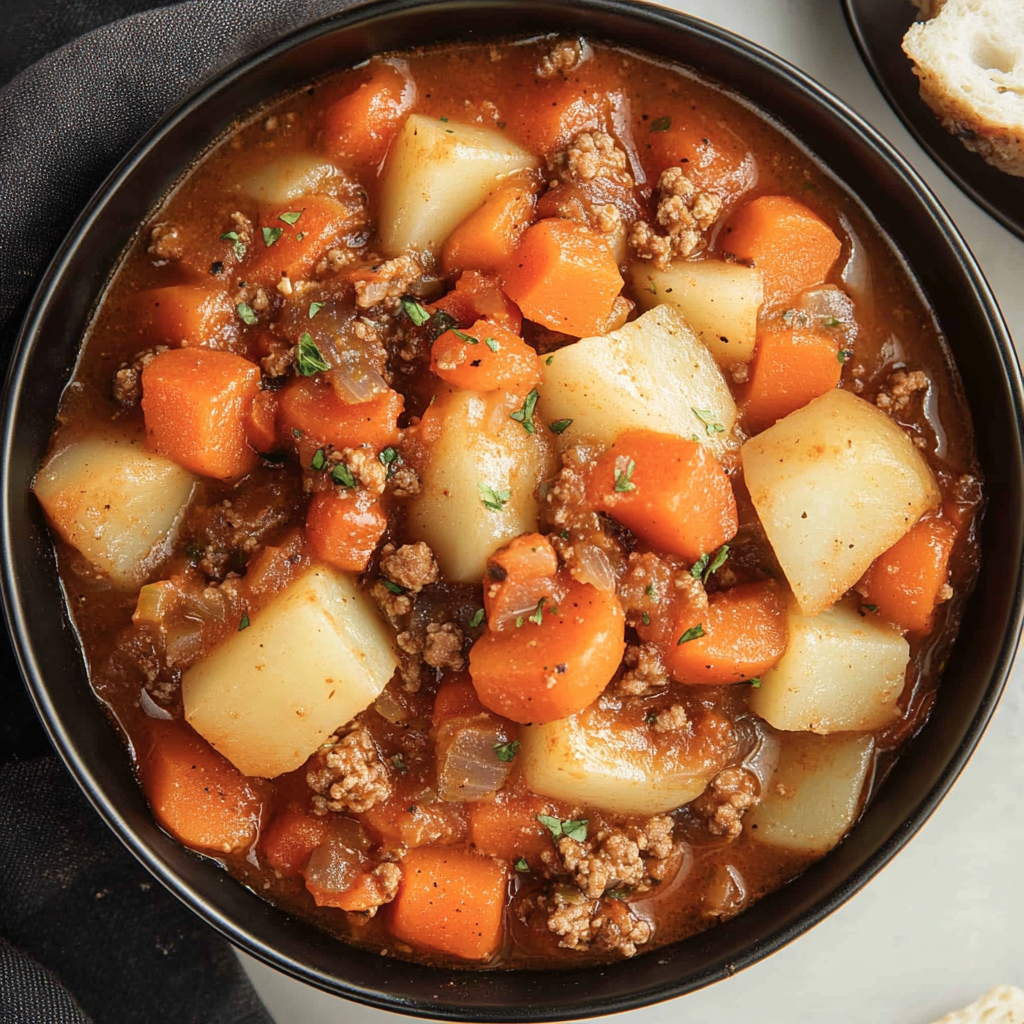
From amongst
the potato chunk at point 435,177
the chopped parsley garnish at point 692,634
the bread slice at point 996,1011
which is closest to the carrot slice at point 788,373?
the chopped parsley garnish at point 692,634

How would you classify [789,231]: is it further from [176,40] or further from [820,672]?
[176,40]

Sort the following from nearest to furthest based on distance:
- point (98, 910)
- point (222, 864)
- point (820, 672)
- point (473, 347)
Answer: point (473, 347) < point (820, 672) < point (222, 864) < point (98, 910)

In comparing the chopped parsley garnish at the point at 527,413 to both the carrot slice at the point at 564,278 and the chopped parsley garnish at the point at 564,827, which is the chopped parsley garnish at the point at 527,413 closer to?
the carrot slice at the point at 564,278

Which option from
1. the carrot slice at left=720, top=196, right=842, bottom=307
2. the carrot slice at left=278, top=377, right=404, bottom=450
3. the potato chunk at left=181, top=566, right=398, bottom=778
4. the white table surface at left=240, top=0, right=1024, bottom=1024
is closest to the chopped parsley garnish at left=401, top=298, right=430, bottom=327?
the carrot slice at left=278, top=377, right=404, bottom=450

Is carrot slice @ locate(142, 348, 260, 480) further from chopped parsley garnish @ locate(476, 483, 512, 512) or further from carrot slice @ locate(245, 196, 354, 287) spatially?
chopped parsley garnish @ locate(476, 483, 512, 512)

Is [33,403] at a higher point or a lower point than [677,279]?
lower

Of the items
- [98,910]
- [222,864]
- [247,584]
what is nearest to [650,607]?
[247,584]
